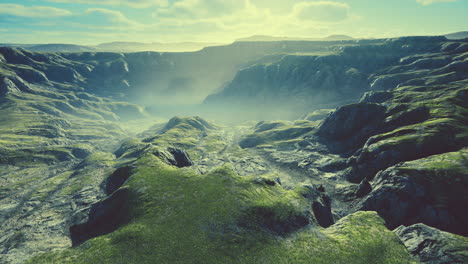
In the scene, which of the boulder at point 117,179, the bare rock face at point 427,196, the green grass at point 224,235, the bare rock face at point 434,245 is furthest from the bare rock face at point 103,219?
the bare rock face at point 427,196

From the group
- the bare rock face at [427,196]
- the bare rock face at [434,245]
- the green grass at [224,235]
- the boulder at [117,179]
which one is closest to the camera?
the bare rock face at [434,245]

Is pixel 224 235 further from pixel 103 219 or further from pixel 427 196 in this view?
pixel 427 196

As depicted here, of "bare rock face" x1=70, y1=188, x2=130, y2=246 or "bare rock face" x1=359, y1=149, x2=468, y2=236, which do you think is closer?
"bare rock face" x1=70, y1=188, x2=130, y2=246

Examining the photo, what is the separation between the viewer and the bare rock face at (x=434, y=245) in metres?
Answer: 61.9

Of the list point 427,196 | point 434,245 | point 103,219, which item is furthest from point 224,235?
point 427,196

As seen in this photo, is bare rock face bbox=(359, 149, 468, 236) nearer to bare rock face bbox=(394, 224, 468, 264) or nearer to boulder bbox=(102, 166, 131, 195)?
bare rock face bbox=(394, 224, 468, 264)

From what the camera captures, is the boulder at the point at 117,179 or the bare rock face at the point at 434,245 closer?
the bare rock face at the point at 434,245

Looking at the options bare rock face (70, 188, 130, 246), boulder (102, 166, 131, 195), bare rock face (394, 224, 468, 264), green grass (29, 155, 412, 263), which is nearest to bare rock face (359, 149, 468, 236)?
green grass (29, 155, 412, 263)

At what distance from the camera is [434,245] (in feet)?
218

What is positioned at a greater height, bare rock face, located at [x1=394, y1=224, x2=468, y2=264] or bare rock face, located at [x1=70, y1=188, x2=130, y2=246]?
bare rock face, located at [x1=394, y1=224, x2=468, y2=264]

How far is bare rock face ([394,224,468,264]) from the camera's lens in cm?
6187

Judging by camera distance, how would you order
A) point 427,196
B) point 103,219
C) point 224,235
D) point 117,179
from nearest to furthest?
point 224,235 < point 103,219 < point 427,196 < point 117,179

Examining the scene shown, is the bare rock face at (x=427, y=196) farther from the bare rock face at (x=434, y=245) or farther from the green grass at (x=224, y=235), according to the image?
the bare rock face at (x=434, y=245)

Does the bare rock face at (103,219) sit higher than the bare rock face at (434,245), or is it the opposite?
the bare rock face at (434,245)
